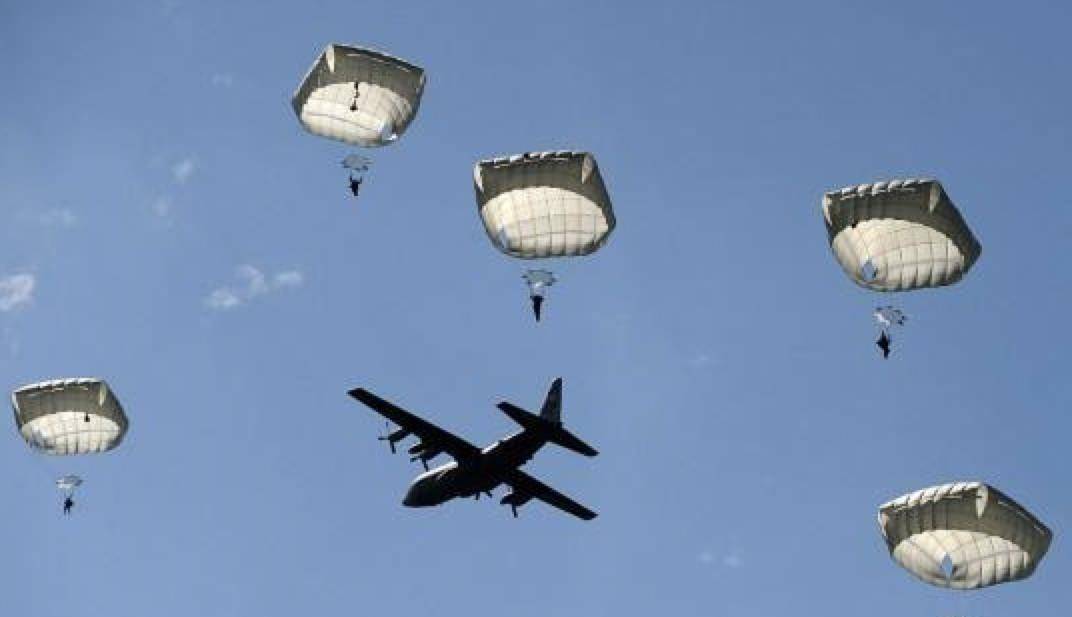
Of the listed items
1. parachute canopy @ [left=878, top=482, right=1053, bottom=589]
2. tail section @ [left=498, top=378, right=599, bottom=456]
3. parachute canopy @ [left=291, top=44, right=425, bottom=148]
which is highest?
parachute canopy @ [left=291, top=44, right=425, bottom=148]

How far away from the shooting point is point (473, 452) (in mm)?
83125

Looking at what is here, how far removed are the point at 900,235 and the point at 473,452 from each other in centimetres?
2436

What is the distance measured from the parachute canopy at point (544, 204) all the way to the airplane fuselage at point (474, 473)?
13.3 metres

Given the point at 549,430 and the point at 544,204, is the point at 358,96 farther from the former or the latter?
the point at 549,430

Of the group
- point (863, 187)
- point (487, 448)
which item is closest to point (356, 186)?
point (487, 448)

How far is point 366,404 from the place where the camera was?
274 ft

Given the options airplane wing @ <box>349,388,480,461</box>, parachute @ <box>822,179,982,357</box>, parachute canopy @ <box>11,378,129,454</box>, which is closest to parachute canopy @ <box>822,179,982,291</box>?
parachute @ <box>822,179,982,357</box>

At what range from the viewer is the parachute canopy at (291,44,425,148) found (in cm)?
7162

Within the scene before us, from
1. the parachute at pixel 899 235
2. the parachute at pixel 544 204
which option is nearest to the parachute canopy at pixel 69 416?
the parachute at pixel 544 204

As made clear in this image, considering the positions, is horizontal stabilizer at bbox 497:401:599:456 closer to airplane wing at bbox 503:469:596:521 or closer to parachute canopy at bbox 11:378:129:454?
airplane wing at bbox 503:469:596:521

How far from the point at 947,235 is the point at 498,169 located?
657 inches

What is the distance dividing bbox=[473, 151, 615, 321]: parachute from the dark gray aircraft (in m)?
10.4

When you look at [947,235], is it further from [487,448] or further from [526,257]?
[487,448]

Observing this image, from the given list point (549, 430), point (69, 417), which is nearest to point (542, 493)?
point (549, 430)
